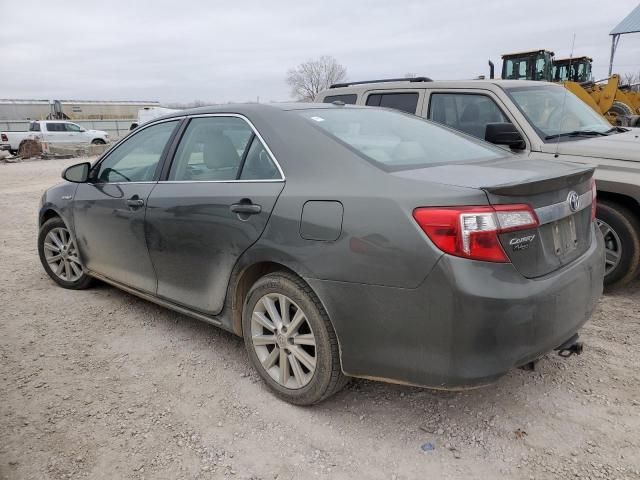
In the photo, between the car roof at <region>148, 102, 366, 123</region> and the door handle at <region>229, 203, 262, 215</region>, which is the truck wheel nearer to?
the car roof at <region>148, 102, 366, 123</region>

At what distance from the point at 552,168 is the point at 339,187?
1.11m

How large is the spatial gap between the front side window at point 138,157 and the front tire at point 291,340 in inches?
55.1

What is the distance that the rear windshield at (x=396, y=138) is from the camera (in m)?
2.65

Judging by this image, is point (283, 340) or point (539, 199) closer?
point (539, 199)

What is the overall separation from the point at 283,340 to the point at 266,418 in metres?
0.42

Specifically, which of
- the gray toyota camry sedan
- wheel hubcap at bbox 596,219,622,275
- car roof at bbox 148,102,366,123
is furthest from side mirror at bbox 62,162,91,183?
wheel hubcap at bbox 596,219,622,275

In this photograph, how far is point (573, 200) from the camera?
2498mm

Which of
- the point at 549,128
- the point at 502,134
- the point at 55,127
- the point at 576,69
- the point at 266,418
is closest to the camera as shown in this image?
the point at 266,418

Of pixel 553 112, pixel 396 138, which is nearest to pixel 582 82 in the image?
pixel 553 112

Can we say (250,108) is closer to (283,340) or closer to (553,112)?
(283,340)

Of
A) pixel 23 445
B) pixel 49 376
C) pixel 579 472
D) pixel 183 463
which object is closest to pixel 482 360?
A: pixel 579 472

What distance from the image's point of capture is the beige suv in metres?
4.12

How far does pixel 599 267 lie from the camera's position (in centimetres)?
269

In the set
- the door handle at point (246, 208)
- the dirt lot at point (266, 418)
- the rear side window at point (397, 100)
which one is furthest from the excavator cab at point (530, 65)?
the door handle at point (246, 208)
